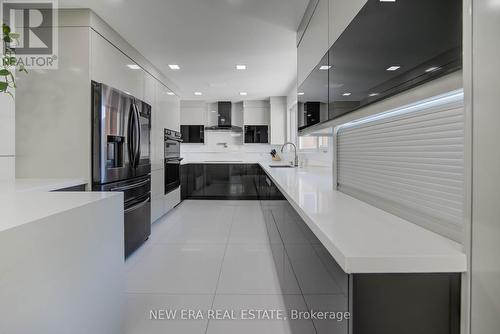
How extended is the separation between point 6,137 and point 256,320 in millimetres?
2301

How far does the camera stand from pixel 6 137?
198 cm

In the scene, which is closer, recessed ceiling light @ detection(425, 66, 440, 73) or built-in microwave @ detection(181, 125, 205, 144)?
recessed ceiling light @ detection(425, 66, 440, 73)

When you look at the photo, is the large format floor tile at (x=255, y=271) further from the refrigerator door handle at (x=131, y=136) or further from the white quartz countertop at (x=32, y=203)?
the refrigerator door handle at (x=131, y=136)

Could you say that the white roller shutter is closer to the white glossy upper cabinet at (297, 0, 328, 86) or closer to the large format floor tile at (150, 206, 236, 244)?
the white glossy upper cabinet at (297, 0, 328, 86)

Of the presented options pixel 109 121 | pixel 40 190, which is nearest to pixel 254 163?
pixel 109 121

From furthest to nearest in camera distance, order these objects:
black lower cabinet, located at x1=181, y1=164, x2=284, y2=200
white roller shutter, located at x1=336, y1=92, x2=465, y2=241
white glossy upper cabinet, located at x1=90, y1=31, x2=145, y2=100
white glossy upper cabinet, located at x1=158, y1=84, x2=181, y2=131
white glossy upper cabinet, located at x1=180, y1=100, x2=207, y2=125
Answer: white glossy upper cabinet, located at x1=180, y1=100, x2=207, y2=125 < black lower cabinet, located at x1=181, y1=164, x2=284, y2=200 < white glossy upper cabinet, located at x1=158, y1=84, x2=181, y2=131 < white glossy upper cabinet, located at x1=90, y1=31, x2=145, y2=100 < white roller shutter, located at x1=336, y1=92, x2=465, y2=241

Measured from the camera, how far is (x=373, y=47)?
1.06m

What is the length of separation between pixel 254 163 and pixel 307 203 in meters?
4.43

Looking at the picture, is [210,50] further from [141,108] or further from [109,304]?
[109,304]

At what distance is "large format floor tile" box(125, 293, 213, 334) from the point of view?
1.61 metres

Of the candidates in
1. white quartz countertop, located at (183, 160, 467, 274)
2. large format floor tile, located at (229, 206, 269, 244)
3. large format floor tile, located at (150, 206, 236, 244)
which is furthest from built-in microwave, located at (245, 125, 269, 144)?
white quartz countertop, located at (183, 160, 467, 274)

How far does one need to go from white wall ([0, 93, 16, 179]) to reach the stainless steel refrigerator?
55 centimetres

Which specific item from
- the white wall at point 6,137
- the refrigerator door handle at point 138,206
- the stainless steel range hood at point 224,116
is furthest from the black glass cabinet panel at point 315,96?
the stainless steel range hood at point 224,116

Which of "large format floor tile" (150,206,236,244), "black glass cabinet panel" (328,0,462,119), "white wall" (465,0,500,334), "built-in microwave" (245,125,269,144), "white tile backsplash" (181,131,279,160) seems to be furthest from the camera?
"white tile backsplash" (181,131,279,160)
